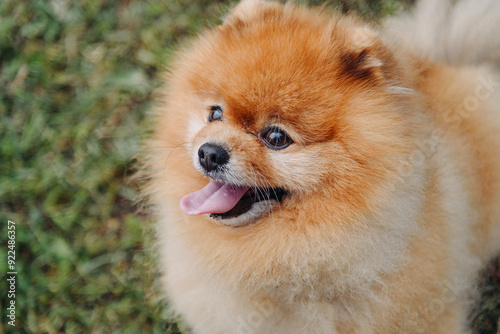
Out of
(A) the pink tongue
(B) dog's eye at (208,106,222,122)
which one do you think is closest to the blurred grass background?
(A) the pink tongue

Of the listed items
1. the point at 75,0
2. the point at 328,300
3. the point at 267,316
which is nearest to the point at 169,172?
the point at 267,316

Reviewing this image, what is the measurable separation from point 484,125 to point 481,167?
0.77 ft

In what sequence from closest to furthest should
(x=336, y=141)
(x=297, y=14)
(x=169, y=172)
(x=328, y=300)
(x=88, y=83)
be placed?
(x=336, y=141), (x=328, y=300), (x=297, y=14), (x=169, y=172), (x=88, y=83)

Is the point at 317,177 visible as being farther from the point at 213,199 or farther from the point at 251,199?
the point at 213,199

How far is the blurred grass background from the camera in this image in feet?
9.98

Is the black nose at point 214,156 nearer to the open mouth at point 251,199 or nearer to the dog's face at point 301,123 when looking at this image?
the dog's face at point 301,123

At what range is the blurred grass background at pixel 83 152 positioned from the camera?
9.98 ft

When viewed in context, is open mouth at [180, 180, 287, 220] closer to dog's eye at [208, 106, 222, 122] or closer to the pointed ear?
dog's eye at [208, 106, 222, 122]

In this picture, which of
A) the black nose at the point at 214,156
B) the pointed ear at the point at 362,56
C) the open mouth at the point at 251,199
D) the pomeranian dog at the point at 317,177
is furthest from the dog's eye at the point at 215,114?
the pointed ear at the point at 362,56

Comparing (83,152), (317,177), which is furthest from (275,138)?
(83,152)

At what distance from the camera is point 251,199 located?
1951 millimetres

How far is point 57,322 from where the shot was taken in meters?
3.01

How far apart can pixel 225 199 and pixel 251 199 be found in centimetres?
12

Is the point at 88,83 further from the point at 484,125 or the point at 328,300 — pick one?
the point at 484,125
